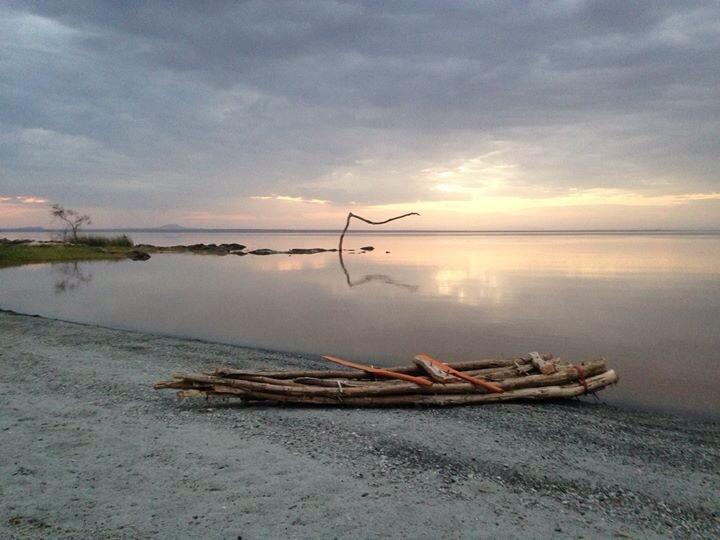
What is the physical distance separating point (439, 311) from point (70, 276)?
86.1ft

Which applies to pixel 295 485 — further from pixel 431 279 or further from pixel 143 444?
pixel 431 279

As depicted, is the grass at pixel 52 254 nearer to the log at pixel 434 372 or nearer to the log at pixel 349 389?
the log at pixel 349 389

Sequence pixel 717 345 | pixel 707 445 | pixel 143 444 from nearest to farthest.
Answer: pixel 143 444 < pixel 707 445 < pixel 717 345

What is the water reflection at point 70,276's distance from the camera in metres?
26.9

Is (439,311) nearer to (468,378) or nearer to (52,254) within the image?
(468,378)

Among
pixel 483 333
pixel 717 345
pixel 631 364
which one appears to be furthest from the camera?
pixel 483 333

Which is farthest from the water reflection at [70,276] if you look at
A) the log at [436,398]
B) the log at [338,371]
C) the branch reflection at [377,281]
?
the log at [436,398]

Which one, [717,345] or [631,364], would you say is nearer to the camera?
[631,364]

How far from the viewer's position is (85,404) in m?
7.84

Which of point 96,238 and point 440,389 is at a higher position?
point 96,238

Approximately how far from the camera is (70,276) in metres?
32.2

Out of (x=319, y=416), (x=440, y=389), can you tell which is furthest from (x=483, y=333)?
(x=319, y=416)

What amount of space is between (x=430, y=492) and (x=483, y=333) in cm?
1124

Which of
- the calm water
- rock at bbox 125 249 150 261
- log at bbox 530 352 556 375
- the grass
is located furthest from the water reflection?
log at bbox 530 352 556 375
